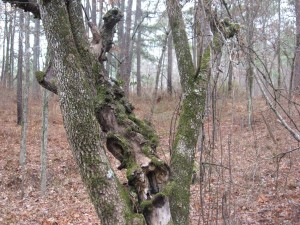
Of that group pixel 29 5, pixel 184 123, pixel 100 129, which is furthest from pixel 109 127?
pixel 29 5

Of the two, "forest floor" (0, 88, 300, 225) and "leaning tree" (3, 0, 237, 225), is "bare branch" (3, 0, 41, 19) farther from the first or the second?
"forest floor" (0, 88, 300, 225)

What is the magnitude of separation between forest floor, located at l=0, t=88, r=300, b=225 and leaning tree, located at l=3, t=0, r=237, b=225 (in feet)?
1.27

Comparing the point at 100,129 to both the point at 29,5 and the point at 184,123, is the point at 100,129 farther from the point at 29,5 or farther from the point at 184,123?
the point at 29,5

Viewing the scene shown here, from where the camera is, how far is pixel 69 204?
28.4 feet

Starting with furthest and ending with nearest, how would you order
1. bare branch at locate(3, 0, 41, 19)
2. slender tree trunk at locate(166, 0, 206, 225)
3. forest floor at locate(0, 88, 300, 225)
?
1. forest floor at locate(0, 88, 300, 225)
2. bare branch at locate(3, 0, 41, 19)
3. slender tree trunk at locate(166, 0, 206, 225)

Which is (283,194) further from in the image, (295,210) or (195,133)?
(195,133)

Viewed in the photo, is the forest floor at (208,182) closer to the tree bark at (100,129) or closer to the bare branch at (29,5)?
the tree bark at (100,129)

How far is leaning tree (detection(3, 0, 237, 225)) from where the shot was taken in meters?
3.30

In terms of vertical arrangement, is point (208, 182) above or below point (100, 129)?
below

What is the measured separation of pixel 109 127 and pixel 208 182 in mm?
1668

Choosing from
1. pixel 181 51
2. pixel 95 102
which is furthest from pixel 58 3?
pixel 181 51

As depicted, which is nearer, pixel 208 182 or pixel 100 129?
pixel 100 129

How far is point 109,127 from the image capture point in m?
3.82

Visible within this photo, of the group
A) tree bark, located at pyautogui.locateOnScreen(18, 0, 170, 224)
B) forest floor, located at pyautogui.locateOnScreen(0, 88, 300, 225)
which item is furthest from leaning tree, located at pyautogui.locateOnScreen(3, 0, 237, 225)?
forest floor, located at pyautogui.locateOnScreen(0, 88, 300, 225)
